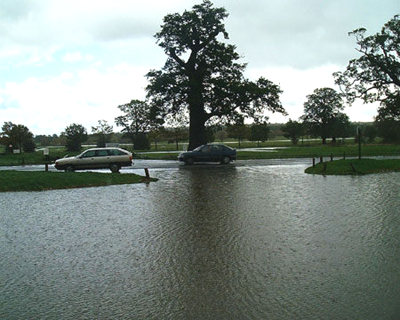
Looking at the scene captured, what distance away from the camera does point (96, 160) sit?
80.5 feet

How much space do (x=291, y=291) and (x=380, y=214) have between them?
18.5ft

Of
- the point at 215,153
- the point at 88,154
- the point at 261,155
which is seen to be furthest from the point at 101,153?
the point at 261,155

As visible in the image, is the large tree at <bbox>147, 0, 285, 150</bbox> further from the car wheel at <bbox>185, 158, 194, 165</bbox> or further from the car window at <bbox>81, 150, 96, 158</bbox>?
the car window at <bbox>81, 150, 96, 158</bbox>

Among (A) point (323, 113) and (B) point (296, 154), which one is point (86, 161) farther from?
(A) point (323, 113)

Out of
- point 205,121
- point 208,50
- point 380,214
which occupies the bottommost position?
point 380,214

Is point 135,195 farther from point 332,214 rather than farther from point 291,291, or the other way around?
point 291,291

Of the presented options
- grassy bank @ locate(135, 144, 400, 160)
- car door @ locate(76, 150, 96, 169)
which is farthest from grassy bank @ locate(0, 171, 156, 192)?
grassy bank @ locate(135, 144, 400, 160)

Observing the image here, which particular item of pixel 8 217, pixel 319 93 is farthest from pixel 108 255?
pixel 319 93

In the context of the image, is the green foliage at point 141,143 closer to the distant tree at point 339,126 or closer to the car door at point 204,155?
the distant tree at point 339,126

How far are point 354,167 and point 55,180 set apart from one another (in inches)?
583

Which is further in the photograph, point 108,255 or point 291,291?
point 108,255

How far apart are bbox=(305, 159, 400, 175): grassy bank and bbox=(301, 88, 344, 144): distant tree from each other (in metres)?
69.0

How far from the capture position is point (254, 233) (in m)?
7.83

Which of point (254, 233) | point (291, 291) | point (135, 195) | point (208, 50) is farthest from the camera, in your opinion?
point (208, 50)
